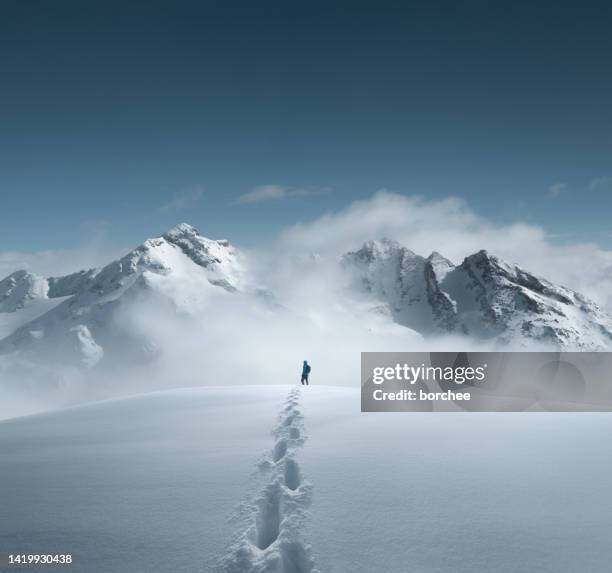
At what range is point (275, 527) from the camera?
223 inches

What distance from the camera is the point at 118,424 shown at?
10570 mm

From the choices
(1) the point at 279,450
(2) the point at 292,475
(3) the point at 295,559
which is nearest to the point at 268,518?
(3) the point at 295,559

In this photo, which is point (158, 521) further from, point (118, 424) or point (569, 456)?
point (569, 456)

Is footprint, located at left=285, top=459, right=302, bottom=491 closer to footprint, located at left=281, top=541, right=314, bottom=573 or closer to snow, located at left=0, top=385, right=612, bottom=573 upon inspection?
snow, located at left=0, top=385, right=612, bottom=573

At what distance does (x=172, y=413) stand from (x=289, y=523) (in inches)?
299

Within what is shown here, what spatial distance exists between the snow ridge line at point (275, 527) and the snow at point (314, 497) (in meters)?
0.02

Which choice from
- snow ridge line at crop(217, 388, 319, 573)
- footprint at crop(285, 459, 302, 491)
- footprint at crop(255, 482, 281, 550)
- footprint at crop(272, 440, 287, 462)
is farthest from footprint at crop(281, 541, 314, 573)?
footprint at crop(272, 440, 287, 462)

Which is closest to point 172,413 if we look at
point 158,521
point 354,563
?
point 158,521

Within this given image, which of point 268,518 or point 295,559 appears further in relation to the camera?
point 268,518

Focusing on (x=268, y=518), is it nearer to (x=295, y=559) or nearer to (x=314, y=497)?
(x=314, y=497)

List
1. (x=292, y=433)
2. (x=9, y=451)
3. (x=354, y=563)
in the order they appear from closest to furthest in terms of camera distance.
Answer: (x=354, y=563)
(x=9, y=451)
(x=292, y=433)

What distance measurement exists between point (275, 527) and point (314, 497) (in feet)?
2.29

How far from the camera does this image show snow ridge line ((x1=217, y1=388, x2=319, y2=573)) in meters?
4.74

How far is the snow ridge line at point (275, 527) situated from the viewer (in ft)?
15.6
